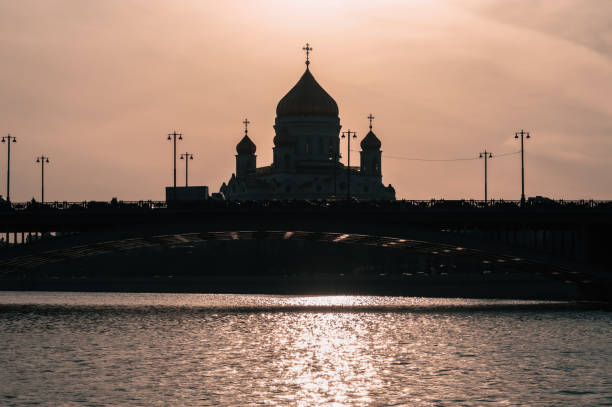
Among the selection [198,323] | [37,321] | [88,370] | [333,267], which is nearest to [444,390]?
[88,370]

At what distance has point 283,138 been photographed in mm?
175625

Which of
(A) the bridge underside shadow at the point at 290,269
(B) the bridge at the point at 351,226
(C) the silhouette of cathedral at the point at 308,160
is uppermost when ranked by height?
(C) the silhouette of cathedral at the point at 308,160

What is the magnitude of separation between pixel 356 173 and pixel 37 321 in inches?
4274

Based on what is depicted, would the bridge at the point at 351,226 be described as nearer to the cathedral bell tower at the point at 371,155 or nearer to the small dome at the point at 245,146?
the cathedral bell tower at the point at 371,155

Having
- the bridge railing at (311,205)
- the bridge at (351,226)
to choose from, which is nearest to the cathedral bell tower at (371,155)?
the bridge at (351,226)

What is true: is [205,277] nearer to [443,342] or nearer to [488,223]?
[488,223]

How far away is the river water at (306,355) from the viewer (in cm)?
4253

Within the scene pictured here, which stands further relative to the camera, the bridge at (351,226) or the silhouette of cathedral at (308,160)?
the silhouette of cathedral at (308,160)

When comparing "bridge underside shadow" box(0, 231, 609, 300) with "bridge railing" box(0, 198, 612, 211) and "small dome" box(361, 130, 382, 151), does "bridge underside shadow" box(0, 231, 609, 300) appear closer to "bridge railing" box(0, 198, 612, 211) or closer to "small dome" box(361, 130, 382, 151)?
"bridge railing" box(0, 198, 612, 211)

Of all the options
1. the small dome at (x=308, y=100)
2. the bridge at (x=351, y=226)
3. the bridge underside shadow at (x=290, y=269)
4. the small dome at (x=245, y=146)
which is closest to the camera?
the bridge at (x=351, y=226)

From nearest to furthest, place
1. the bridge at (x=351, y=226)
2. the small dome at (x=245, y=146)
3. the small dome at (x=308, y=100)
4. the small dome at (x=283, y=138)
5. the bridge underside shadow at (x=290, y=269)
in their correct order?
1. the bridge at (x=351, y=226)
2. the bridge underside shadow at (x=290, y=269)
3. the small dome at (x=308, y=100)
4. the small dome at (x=283, y=138)
5. the small dome at (x=245, y=146)

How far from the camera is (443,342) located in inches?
2403

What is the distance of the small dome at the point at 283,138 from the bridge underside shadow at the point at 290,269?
69.8ft

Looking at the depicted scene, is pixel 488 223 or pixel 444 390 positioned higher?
pixel 488 223
